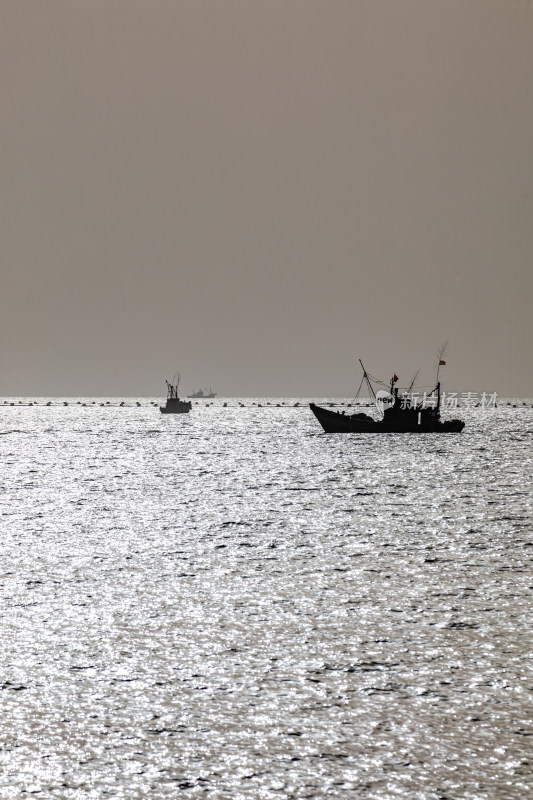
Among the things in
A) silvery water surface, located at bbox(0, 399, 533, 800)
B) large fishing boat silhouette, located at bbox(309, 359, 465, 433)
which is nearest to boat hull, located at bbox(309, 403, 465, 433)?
large fishing boat silhouette, located at bbox(309, 359, 465, 433)

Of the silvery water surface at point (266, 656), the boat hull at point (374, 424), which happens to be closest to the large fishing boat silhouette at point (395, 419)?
the boat hull at point (374, 424)

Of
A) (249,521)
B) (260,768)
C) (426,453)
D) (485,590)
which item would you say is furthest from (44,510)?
(426,453)

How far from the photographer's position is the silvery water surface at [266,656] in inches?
467

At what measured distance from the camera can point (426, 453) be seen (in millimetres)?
106750

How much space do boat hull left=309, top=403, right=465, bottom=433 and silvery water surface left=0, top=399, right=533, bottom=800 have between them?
84596 millimetres

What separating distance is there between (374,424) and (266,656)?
117m

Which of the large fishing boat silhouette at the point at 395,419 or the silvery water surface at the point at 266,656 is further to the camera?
the large fishing boat silhouette at the point at 395,419

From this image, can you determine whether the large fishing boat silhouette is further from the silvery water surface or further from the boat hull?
the silvery water surface

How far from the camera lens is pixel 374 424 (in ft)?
437

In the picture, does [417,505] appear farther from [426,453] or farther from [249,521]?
[426,453]

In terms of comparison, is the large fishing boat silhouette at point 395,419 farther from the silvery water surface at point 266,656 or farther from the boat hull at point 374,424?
the silvery water surface at point 266,656

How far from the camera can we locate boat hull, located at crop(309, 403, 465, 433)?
129625 mm

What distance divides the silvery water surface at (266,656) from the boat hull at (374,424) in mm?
Result: 84596

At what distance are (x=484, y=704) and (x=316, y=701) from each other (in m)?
2.73
